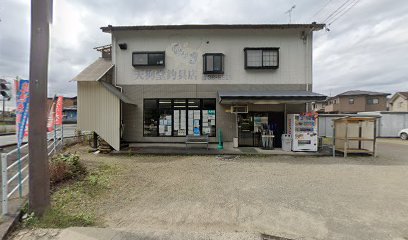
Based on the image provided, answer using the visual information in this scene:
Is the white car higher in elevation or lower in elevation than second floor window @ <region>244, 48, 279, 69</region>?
lower

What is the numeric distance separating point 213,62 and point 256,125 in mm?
4372

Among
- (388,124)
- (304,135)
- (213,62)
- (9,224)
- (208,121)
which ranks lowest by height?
(9,224)

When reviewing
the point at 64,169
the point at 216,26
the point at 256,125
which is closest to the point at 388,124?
the point at 256,125

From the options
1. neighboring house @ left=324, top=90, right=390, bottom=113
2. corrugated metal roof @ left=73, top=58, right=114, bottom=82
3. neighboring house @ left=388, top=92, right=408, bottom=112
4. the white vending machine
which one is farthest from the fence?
neighboring house @ left=388, top=92, right=408, bottom=112

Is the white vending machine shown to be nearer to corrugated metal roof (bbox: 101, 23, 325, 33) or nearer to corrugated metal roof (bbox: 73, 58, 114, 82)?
corrugated metal roof (bbox: 101, 23, 325, 33)

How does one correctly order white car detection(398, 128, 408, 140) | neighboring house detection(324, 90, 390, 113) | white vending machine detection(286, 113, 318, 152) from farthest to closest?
neighboring house detection(324, 90, 390, 113) → white car detection(398, 128, 408, 140) → white vending machine detection(286, 113, 318, 152)

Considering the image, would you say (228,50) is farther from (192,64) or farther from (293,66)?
(293,66)

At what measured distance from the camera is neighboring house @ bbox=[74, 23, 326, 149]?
492 inches

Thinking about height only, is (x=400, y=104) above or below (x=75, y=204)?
above

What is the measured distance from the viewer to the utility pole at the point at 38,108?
3.88 m

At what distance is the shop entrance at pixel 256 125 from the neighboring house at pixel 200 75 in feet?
0.19

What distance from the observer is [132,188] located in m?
5.74

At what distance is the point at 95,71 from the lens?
38.8ft

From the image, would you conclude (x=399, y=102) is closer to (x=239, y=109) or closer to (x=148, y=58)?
(x=239, y=109)
